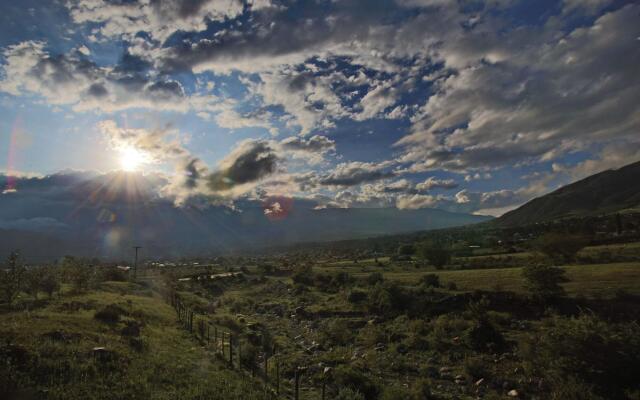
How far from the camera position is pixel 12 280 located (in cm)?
3997

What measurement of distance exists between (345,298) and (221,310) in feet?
63.0

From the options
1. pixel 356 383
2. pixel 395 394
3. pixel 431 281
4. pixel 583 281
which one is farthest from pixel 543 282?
pixel 356 383

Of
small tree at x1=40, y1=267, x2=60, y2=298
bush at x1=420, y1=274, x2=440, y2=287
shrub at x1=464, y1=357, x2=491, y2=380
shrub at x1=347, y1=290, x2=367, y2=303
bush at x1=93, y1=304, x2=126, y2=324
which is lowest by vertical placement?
shrub at x1=464, y1=357, x2=491, y2=380

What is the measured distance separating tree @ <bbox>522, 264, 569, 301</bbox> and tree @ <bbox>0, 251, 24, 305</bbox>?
2120 inches

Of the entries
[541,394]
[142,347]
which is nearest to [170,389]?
[142,347]

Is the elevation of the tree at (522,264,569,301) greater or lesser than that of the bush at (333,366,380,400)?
greater

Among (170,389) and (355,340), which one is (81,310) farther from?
(355,340)

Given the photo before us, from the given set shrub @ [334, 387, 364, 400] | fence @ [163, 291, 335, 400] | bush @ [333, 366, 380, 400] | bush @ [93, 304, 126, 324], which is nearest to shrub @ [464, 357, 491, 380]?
bush @ [333, 366, 380, 400]

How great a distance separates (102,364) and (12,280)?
30502mm

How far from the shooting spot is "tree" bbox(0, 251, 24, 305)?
38.5 meters

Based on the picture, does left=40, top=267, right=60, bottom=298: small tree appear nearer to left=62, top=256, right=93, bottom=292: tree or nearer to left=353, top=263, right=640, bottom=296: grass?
left=62, top=256, right=93, bottom=292: tree

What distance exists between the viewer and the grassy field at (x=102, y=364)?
53.4 ft

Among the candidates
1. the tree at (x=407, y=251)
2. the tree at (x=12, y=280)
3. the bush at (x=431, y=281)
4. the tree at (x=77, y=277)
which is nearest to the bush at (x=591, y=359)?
the bush at (x=431, y=281)

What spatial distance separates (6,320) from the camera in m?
27.1
